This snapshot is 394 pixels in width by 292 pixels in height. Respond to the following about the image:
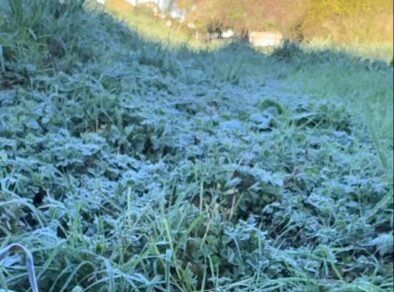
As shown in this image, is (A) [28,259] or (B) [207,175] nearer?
A: (A) [28,259]

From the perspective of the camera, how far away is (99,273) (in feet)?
2.88

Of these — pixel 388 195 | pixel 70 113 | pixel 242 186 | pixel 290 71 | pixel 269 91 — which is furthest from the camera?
pixel 70 113

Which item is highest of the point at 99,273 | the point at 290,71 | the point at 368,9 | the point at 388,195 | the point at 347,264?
the point at 368,9

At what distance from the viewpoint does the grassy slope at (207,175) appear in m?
0.86

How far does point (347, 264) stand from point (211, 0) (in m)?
0.51

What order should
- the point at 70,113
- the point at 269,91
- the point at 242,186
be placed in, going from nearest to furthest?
the point at 269,91
the point at 242,186
the point at 70,113

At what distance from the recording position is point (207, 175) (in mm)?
1178

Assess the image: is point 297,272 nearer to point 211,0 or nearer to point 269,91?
point 269,91

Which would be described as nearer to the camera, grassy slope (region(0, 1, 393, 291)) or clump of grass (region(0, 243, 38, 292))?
clump of grass (region(0, 243, 38, 292))

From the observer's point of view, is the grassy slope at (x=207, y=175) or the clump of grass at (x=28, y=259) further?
the grassy slope at (x=207, y=175)

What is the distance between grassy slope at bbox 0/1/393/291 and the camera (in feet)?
2.82

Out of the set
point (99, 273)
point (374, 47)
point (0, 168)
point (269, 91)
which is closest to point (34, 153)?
point (0, 168)

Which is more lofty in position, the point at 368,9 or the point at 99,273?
the point at 368,9

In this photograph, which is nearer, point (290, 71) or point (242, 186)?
point (290, 71)
